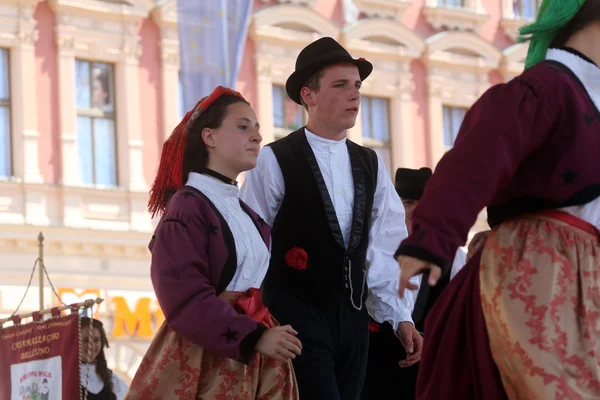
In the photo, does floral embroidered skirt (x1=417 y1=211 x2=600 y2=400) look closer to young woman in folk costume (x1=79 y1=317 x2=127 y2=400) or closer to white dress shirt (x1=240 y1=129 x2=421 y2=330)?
white dress shirt (x1=240 y1=129 x2=421 y2=330)

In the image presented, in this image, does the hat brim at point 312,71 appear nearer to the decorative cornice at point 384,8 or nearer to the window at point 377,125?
the window at point 377,125

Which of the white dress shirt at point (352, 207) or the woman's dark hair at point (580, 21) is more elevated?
the woman's dark hair at point (580, 21)

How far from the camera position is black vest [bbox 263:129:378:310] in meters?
5.49

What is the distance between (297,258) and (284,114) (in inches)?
703

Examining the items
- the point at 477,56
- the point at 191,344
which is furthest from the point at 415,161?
the point at 191,344

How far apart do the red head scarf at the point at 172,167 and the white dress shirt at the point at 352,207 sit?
0.41 metres

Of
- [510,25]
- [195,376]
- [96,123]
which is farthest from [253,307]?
[510,25]

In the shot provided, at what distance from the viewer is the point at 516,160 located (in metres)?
3.75

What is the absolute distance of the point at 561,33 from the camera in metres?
4.03

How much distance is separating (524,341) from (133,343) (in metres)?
17.7

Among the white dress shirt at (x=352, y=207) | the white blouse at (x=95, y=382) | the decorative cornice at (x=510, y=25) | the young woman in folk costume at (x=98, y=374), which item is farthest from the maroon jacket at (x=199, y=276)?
the decorative cornice at (x=510, y=25)

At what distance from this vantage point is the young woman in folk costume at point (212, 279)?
4.73 metres

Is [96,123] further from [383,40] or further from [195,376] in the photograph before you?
[195,376]

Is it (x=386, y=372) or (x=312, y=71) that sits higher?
(x=312, y=71)
